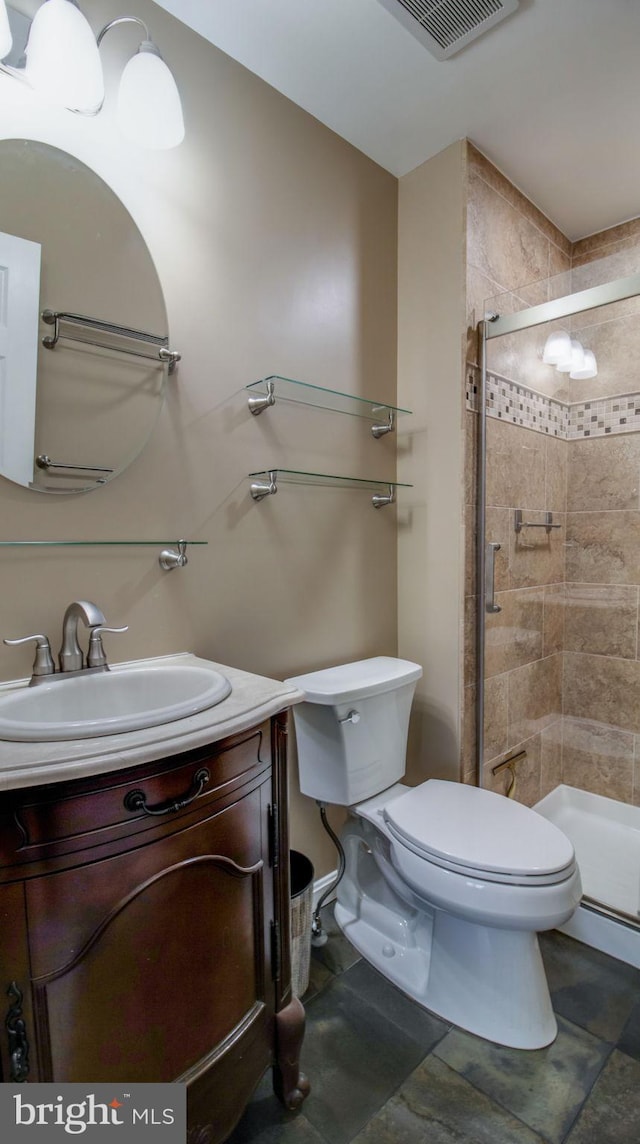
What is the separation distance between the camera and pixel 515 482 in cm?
203

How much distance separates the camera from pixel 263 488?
152cm

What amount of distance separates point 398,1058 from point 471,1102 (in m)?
0.17

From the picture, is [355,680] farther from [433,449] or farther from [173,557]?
[433,449]

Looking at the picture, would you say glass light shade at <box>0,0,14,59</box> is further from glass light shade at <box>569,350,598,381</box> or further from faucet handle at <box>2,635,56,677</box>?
glass light shade at <box>569,350,598,381</box>

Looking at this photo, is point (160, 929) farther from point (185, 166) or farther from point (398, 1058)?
point (185, 166)

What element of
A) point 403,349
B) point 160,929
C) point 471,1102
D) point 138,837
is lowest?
point 471,1102

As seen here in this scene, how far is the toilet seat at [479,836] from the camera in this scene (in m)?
1.22

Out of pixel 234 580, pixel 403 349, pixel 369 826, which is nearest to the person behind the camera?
pixel 234 580

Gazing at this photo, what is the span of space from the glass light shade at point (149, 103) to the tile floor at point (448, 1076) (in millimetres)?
2141

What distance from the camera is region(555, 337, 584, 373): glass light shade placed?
6.59 feet

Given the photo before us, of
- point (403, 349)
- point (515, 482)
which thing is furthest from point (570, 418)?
point (403, 349)

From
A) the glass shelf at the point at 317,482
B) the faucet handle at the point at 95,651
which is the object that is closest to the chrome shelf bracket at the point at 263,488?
the glass shelf at the point at 317,482

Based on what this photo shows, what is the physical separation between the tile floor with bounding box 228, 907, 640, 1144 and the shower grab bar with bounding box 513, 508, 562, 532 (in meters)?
1.43

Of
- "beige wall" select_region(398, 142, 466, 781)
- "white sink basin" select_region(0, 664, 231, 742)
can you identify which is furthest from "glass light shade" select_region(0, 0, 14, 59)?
"beige wall" select_region(398, 142, 466, 781)
